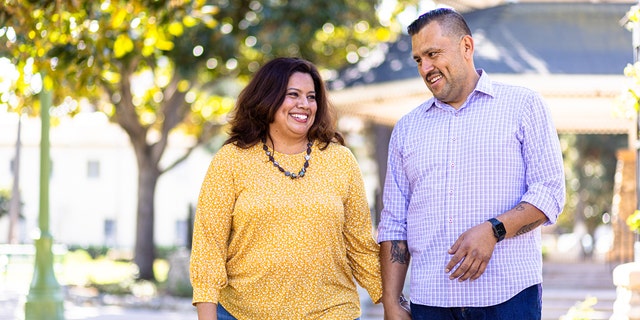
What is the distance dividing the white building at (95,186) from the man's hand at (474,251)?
42171mm

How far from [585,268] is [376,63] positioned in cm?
520

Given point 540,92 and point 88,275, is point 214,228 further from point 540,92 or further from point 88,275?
point 88,275

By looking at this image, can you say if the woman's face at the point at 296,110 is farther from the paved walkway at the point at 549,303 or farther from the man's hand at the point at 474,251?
the paved walkway at the point at 549,303

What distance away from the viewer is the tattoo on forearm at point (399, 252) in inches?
158

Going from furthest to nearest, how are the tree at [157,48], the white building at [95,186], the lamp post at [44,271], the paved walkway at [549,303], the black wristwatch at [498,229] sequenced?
the white building at [95,186] < the paved walkway at [549,303] < the lamp post at [44,271] < the tree at [157,48] < the black wristwatch at [498,229]

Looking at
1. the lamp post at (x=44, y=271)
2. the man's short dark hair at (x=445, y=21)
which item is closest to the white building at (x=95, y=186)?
the lamp post at (x=44, y=271)

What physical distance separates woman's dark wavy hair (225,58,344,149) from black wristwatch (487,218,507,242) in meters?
0.82

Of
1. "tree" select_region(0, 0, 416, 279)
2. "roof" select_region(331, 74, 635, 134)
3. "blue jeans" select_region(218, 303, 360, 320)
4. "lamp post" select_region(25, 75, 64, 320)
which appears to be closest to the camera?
"blue jeans" select_region(218, 303, 360, 320)

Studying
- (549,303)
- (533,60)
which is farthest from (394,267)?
(549,303)

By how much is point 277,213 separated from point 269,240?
111 millimetres

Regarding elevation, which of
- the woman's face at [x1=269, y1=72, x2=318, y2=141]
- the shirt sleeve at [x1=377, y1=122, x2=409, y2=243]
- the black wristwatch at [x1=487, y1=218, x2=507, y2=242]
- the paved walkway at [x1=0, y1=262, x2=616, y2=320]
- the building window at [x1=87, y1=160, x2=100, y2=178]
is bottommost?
the paved walkway at [x1=0, y1=262, x2=616, y2=320]

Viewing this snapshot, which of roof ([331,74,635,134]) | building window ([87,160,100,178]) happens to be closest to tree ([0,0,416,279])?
roof ([331,74,635,134])

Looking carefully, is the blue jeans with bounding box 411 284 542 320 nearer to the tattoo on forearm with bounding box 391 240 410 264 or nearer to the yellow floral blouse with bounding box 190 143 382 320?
the tattoo on forearm with bounding box 391 240 410 264

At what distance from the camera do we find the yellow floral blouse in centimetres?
385
